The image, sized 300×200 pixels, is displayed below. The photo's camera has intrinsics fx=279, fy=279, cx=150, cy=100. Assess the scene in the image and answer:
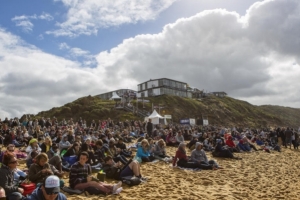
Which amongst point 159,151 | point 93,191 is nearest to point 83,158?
point 93,191

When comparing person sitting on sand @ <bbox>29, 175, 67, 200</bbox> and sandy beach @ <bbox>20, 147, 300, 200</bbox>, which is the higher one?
person sitting on sand @ <bbox>29, 175, 67, 200</bbox>

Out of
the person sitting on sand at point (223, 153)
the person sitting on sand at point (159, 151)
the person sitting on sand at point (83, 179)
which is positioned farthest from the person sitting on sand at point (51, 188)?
the person sitting on sand at point (223, 153)

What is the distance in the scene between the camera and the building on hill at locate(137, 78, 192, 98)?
7350cm

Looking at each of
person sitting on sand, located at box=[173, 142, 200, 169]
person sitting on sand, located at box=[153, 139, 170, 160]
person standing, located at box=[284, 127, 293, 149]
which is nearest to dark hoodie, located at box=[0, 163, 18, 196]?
person sitting on sand, located at box=[173, 142, 200, 169]

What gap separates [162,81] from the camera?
244 feet

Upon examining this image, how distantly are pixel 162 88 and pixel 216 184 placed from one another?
64.5 m

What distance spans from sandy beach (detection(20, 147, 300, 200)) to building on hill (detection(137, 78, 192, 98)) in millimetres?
60896

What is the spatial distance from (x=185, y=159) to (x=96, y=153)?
Result: 3703 millimetres

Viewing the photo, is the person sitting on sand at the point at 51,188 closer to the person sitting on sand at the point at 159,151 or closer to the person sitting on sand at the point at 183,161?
the person sitting on sand at the point at 183,161

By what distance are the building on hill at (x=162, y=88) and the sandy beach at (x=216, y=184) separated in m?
60.9

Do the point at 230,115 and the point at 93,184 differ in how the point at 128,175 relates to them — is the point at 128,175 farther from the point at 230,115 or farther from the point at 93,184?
the point at 230,115

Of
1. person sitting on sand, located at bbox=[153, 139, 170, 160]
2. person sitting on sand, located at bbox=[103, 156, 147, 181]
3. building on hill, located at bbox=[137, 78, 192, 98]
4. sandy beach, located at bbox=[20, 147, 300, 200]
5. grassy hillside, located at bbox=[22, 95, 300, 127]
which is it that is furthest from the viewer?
building on hill, located at bbox=[137, 78, 192, 98]

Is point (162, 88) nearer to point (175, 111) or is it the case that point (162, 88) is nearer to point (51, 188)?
point (175, 111)

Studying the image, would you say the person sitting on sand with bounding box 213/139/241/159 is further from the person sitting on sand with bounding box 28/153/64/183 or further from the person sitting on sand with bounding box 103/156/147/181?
Answer: the person sitting on sand with bounding box 28/153/64/183
